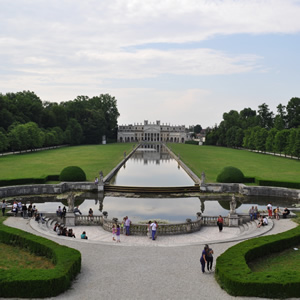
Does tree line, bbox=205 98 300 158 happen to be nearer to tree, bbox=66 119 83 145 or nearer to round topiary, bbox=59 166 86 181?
round topiary, bbox=59 166 86 181

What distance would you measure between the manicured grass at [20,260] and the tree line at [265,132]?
169 feet

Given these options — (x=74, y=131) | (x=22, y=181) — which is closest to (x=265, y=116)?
(x=74, y=131)

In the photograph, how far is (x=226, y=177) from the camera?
31.7m

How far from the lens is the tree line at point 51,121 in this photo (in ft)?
220

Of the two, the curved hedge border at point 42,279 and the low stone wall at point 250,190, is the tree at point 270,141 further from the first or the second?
the curved hedge border at point 42,279

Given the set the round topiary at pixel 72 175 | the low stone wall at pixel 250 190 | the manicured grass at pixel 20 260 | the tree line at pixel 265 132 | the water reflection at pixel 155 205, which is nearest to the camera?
the manicured grass at pixel 20 260

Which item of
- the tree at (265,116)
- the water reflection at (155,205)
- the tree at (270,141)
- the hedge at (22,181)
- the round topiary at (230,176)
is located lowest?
the water reflection at (155,205)

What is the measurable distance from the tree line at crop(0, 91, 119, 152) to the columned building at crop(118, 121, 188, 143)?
52.1 meters

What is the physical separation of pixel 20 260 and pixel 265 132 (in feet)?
235

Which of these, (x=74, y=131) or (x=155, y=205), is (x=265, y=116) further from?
(x=155, y=205)

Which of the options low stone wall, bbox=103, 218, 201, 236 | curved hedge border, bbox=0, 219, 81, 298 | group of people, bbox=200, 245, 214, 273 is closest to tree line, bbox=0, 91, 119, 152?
low stone wall, bbox=103, 218, 201, 236

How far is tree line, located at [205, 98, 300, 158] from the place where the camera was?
6352 centimetres

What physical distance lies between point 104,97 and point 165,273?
120 m

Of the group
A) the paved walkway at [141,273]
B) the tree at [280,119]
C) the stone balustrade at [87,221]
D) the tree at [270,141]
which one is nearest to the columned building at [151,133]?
the tree at [280,119]
